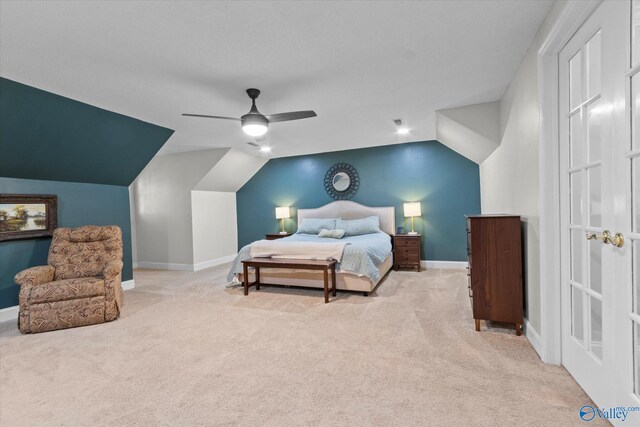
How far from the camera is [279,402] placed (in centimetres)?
181

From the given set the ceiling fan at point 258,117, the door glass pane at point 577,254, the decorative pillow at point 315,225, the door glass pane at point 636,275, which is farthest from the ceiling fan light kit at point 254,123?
the decorative pillow at point 315,225

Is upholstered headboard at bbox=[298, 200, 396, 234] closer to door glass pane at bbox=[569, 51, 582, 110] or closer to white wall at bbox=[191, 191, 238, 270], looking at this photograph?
white wall at bbox=[191, 191, 238, 270]

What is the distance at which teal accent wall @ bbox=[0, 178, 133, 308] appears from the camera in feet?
11.5

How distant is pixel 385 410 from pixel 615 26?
229cm

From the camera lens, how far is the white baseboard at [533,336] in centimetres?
225

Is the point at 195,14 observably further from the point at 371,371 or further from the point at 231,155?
the point at 231,155

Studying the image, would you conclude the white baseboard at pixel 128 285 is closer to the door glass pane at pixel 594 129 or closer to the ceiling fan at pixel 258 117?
the ceiling fan at pixel 258 117

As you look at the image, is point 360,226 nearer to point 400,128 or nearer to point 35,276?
point 400,128

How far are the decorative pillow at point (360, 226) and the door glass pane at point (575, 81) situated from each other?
3.78 metres

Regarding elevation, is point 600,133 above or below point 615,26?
below

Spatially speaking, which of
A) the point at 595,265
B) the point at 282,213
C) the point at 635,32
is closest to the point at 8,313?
the point at 282,213

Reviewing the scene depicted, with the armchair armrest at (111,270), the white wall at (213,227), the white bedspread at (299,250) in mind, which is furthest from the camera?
the white wall at (213,227)

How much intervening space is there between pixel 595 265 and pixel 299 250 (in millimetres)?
3190

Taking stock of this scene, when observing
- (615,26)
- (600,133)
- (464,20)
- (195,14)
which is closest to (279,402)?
(600,133)
